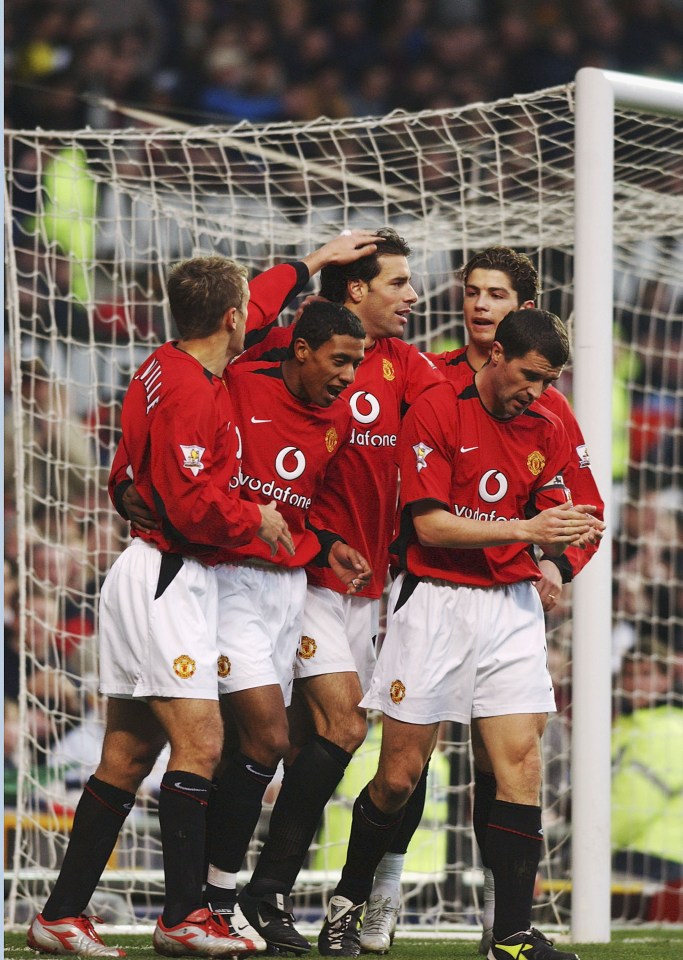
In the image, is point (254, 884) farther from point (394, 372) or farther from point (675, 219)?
point (675, 219)

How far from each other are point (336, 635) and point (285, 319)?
267cm

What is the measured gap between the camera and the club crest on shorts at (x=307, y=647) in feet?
10.8

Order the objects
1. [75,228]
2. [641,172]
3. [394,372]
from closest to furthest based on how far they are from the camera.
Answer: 1. [394,372]
2. [641,172]
3. [75,228]

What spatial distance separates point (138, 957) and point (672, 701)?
4.13m

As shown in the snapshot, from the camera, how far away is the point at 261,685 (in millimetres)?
2998

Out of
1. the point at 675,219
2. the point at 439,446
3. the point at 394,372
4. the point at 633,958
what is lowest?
the point at 633,958

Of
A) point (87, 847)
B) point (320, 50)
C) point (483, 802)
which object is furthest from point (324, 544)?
point (320, 50)

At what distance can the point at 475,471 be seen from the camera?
3041mm

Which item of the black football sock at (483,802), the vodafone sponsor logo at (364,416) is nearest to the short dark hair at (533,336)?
the vodafone sponsor logo at (364,416)

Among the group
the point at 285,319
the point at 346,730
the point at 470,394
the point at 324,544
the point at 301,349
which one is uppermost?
the point at 285,319

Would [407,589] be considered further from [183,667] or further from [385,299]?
[385,299]

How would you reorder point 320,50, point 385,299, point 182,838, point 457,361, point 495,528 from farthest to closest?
point 320,50
point 457,361
point 385,299
point 495,528
point 182,838

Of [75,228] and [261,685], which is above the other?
[75,228]

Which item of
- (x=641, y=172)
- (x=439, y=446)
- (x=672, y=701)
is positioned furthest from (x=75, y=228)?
(x=439, y=446)
